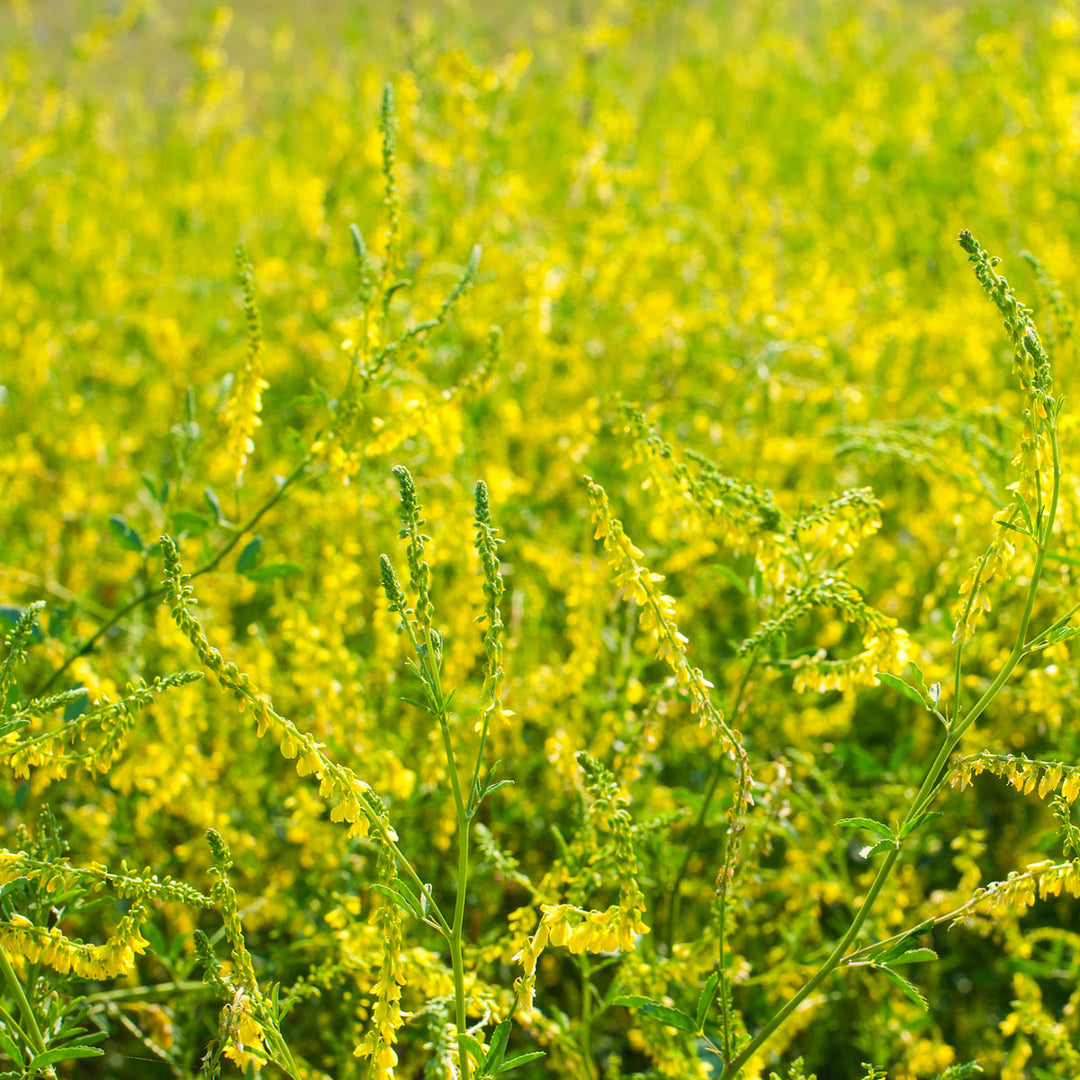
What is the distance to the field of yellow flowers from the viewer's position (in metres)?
1.24

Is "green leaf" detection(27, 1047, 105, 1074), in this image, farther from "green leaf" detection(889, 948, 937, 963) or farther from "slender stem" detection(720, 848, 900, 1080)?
"green leaf" detection(889, 948, 937, 963)

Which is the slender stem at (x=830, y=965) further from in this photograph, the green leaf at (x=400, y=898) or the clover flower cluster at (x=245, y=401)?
the clover flower cluster at (x=245, y=401)

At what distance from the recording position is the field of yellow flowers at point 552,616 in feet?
4.08

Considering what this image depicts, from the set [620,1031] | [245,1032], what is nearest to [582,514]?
[620,1031]

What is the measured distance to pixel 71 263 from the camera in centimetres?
504

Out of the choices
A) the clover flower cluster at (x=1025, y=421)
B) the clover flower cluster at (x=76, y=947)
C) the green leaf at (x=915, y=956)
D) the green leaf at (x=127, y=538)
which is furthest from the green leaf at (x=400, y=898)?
the green leaf at (x=127, y=538)

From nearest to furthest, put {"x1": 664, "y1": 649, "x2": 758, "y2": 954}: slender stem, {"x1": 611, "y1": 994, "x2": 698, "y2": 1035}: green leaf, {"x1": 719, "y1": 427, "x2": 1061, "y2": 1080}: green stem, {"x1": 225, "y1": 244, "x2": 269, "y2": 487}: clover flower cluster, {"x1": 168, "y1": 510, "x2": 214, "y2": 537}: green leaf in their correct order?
1. {"x1": 719, "y1": 427, "x2": 1061, "y2": 1080}: green stem
2. {"x1": 611, "y1": 994, "x2": 698, "y2": 1035}: green leaf
3. {"x1": 664, "y1": 649, "x2": 758, "y2": 954}: slender stem
4. {"x1": 225, "y1": 244, "x2": 269, "y2": 487}: clover flower cluster
5. {"x1": 168, "y1": 510, "x2": 214, "y2": 537}: green leaf

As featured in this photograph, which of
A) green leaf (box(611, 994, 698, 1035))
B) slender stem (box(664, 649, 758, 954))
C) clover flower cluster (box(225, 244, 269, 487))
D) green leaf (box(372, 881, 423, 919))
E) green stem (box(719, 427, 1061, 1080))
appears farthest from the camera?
clover flower cluster (box(225, 244, 269, 487))

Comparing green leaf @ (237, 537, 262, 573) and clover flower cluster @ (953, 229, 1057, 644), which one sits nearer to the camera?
clover flower cluster @ (953, 229, 1057, 644)

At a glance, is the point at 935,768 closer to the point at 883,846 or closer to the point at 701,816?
the point at 883,846

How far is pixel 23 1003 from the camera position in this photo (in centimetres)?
122

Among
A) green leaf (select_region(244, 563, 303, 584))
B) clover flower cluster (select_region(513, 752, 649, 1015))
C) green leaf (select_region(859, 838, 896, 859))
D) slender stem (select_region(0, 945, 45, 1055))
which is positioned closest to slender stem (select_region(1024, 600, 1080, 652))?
green leaf (select_region(859, 838, 896, 859))

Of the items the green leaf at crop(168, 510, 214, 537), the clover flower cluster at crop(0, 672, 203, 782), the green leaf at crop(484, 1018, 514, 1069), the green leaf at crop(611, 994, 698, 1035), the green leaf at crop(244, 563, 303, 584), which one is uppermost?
the green leaf at crop(168, 510, 214, 537)

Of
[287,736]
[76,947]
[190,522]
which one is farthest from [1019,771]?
[190,522]
